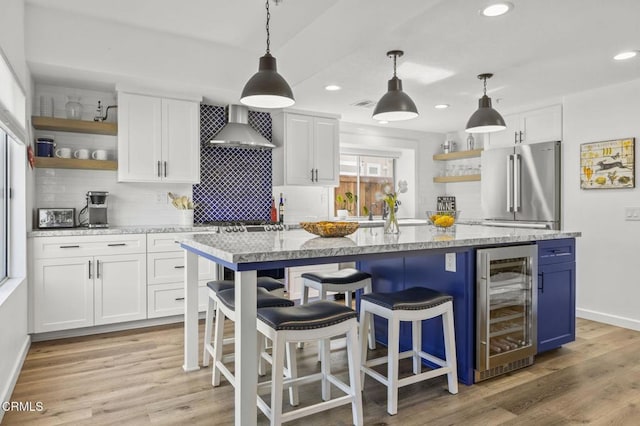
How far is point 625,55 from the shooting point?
337 cm

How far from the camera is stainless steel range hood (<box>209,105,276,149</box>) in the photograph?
14.7ft

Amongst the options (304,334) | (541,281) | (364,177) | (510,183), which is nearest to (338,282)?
(304,334)

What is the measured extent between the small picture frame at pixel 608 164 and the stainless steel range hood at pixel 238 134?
11.0ft

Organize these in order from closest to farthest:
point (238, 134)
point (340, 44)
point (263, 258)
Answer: point (263, 258), point (340, 44), point (238, 134)

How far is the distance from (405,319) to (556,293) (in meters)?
1.57

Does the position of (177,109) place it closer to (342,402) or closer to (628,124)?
(342,402)

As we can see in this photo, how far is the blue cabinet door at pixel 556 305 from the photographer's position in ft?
9.96

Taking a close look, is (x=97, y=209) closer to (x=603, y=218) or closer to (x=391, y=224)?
(x=391, y=224)

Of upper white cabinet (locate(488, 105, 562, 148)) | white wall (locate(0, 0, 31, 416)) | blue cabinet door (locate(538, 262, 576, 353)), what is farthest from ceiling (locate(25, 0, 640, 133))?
blue cabinet door (locate(538, 262, 576, 353))

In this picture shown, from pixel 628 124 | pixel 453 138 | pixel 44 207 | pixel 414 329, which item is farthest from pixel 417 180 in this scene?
pixel 44 207

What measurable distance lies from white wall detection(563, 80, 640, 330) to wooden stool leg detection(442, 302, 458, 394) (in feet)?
8.47

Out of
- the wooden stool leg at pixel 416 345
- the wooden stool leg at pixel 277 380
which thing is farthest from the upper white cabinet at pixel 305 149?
the wooden stool leg at pixel 277 380

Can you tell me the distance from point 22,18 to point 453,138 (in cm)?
557

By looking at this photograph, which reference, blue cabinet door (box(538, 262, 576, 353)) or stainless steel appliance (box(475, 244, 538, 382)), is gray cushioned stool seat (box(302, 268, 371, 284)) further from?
blue cabinet door (box(538, 262, 576, 353))
